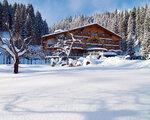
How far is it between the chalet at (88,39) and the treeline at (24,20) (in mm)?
30209

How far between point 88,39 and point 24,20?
3973 cm

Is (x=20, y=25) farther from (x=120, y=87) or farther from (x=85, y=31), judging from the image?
(x=120, y=87)

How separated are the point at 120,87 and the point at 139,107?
2364 millimetres

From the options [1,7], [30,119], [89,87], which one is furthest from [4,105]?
[1,7]

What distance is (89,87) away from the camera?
9.97 meters

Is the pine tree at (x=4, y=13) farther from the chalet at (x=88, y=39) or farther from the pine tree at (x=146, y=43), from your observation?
the pine tree at (x=146, y=43)

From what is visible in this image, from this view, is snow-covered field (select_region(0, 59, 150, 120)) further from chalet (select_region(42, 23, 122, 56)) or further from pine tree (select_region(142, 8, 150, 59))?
chalet (select_region(42, 23, 122, 56))

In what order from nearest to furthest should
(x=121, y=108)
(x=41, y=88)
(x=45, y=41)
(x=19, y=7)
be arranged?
(x=121, y=108) < (x=41, y=88) < (x=45, y=41) < (x=19, y=7)

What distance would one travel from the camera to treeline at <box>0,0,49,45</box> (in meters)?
91.2

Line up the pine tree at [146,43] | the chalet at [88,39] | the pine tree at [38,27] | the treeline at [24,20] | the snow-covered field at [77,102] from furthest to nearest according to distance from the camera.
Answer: the pine tree at [38,27] → the treeline at [24,20] → the pine tree at [146,43] → the chalet at [88,39] → the snow-covered field at [77,102]

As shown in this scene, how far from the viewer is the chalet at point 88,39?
57906 mm

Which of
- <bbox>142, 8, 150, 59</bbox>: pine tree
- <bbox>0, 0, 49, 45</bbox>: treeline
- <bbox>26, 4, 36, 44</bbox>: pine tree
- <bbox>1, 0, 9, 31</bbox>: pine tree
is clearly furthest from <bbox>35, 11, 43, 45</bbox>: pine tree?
<bbox>142, 8, 150, 59</bbox>: pine tree

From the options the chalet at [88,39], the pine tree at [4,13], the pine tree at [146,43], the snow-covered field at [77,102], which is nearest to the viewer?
the snow-covered field at [77,102]

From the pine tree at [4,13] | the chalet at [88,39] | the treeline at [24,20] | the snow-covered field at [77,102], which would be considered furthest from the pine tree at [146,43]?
the snow-covered field at [77,102]
